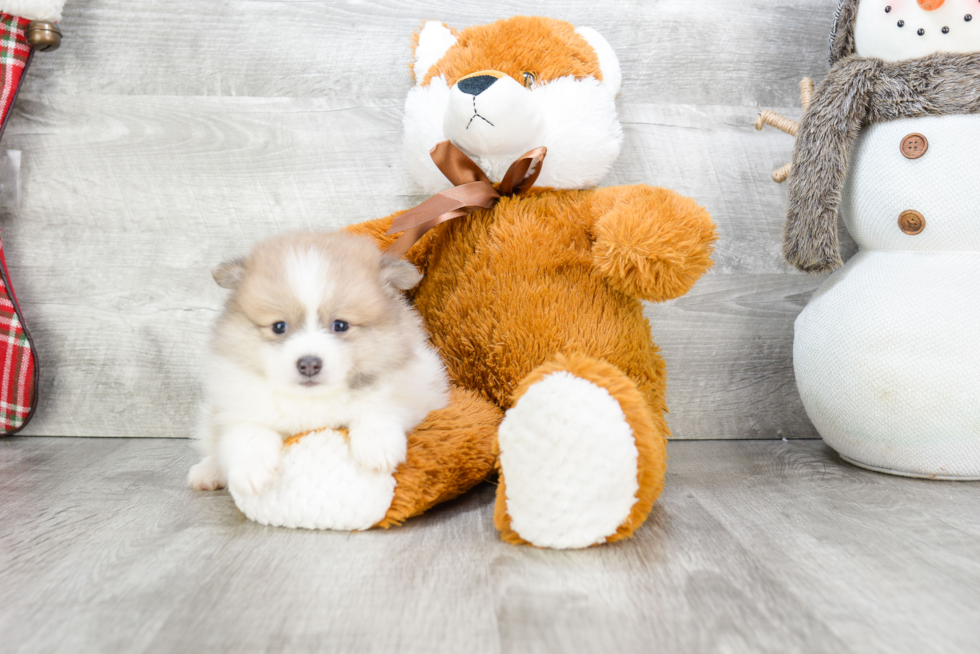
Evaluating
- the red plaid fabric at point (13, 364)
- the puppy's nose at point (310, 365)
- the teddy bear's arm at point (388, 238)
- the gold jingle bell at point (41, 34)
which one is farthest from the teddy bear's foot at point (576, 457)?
the gold jingle bell at point (41, 34)

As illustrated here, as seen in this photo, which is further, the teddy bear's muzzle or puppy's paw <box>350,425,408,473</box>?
the teddy bear's muzzle

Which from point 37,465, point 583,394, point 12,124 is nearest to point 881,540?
point 583,394

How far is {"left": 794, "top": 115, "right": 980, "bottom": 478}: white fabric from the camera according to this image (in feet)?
3.69

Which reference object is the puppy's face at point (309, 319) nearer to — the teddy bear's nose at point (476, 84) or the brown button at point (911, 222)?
the teddy bear's nose at point (476, 84)

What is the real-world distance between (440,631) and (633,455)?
1.02ft

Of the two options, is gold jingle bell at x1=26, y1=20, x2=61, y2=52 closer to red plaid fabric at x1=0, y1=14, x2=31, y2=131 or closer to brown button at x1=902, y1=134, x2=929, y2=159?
red plaid fabric at x1=0, y1=14, x2=31, y2=131

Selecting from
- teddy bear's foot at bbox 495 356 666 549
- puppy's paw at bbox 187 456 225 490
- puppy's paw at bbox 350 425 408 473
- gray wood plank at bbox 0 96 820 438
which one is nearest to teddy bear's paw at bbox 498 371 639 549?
teddy bear's foot at bbox 495 356 666 549

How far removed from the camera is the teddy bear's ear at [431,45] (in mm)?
1291

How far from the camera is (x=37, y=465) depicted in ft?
4.15

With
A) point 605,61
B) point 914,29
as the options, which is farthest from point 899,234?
point 605,61

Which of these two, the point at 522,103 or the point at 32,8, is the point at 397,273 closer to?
the point at 522,103

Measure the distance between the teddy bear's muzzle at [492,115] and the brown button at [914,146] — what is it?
0.62 m

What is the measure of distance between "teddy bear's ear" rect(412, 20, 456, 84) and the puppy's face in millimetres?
475

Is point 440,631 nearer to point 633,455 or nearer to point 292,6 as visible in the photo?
point 633,455
